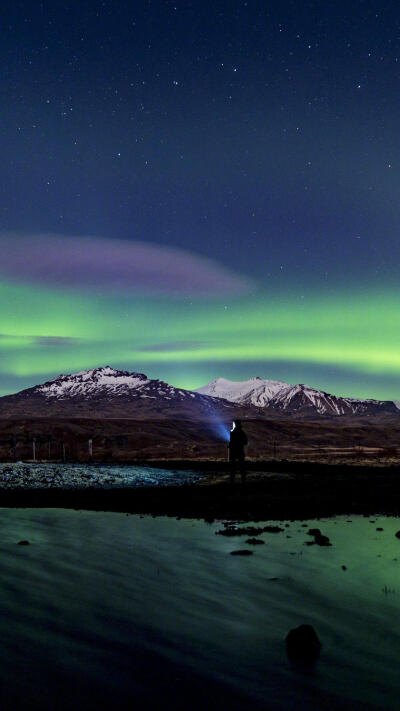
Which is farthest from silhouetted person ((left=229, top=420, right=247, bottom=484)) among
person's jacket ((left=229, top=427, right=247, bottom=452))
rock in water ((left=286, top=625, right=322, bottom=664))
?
rock in water ((left=286, top=625, right=322, bottom=664))

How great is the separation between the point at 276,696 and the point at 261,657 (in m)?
1.19

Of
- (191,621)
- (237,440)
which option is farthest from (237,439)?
(191,621)

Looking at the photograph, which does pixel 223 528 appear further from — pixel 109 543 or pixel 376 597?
pixel 376 597

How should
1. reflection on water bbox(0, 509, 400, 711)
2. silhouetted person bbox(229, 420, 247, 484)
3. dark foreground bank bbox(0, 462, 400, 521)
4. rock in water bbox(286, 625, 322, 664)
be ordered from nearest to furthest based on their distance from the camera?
reflection on water bbox(0, 509, 400, 711)
rock in water bbox(286, 625, 322, 664)
dark foreground bank bbox(0, 462, 400, 521)
silhouetted person bbox(229, 420, 247, 484)

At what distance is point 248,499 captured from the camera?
2727 cm

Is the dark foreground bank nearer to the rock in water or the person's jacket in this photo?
the person's jacket

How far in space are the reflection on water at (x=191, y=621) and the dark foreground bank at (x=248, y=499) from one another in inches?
284

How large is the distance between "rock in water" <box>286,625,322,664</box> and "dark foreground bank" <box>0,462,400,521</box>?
43.9ft

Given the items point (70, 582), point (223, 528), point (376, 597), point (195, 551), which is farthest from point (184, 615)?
point (223, 528)

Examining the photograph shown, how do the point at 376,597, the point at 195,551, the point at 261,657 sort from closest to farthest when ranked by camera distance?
the point at 261,657 → the point at 376,597 → the point at 195,551

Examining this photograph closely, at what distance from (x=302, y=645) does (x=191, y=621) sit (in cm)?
189

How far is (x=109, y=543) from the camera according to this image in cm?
1550

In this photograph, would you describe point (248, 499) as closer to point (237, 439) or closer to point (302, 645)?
point (237, 439)

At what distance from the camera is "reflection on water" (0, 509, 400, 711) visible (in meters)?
6.19
